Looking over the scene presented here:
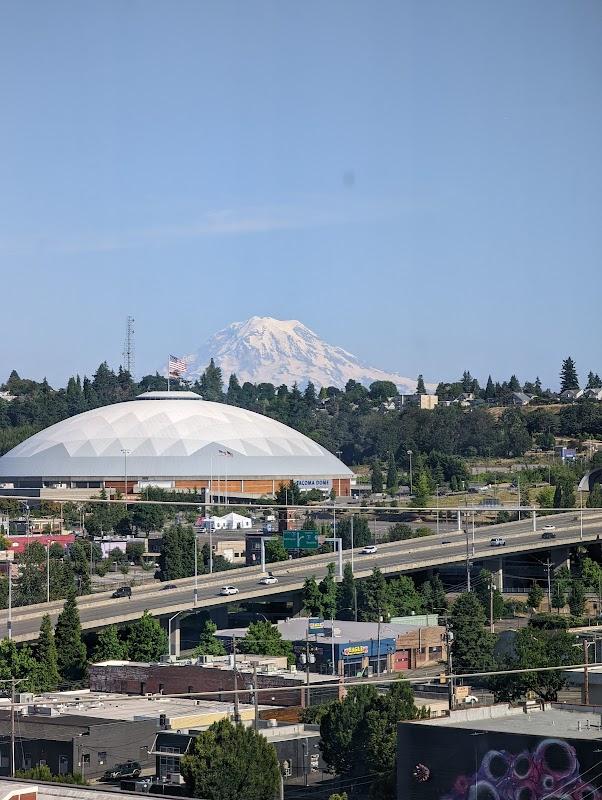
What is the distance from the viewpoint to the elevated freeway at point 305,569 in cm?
3591

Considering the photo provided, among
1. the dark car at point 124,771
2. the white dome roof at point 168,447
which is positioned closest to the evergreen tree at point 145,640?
the dark car at point 124,771

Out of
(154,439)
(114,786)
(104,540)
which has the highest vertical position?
(154,439)

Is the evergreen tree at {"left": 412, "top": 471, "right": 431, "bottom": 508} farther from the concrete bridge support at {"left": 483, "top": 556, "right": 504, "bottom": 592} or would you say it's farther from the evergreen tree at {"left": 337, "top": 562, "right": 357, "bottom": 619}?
the evergreen tree at {"left": 337, "top": 562, "right": 357, "bottom": 619}

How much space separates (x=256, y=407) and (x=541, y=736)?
87671 millimetres

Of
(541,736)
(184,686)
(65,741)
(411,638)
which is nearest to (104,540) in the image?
(411,638)

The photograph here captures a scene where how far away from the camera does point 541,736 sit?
16.9 metres

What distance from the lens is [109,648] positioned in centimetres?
3119

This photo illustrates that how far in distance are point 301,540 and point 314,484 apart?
24881mm

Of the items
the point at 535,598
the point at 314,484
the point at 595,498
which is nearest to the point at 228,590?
the point at 535,598

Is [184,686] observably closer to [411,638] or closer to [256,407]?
[411,638]

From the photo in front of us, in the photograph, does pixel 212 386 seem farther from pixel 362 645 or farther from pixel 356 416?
pixel 362 645

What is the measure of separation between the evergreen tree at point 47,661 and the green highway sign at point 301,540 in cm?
1458

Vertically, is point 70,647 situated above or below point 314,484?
below

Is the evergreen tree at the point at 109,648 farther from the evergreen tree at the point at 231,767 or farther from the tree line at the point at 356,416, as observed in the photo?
the tree line at the point at 356,416
